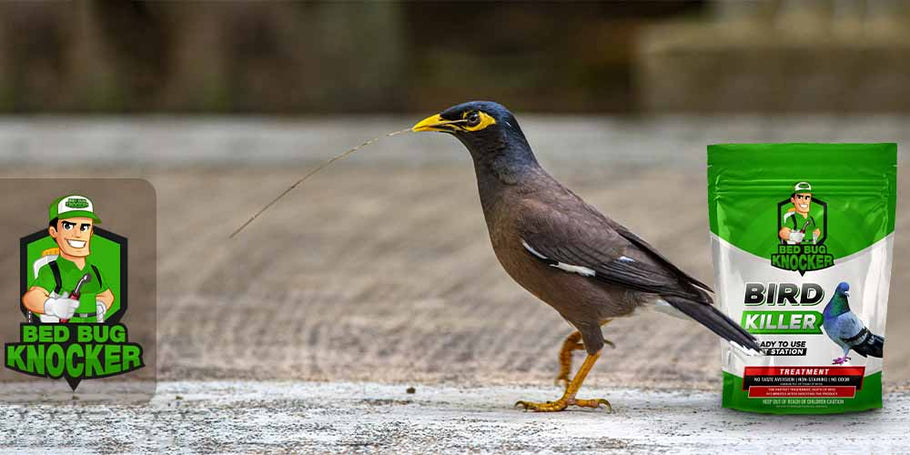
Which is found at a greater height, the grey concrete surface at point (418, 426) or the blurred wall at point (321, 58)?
the blurred wall at point (321, 58)

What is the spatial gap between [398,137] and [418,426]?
7.89 m

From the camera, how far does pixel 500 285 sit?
26.8ft

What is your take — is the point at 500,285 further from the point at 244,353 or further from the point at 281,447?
the point at 281,447

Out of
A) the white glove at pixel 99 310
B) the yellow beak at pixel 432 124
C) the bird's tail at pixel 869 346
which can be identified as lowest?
the bird's tail at pixel 869 346

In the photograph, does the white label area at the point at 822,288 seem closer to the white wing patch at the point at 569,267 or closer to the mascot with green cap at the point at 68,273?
the white wing patch at the point at 569,267

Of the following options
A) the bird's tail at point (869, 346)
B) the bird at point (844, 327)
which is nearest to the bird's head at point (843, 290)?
the bird at point (844, 327)

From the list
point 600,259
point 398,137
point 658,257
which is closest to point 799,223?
point 658,257

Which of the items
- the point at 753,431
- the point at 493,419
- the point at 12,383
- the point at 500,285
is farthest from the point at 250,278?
the point at 753,431

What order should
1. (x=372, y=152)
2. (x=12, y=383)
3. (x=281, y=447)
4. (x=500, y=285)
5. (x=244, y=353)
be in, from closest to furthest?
1. (x=281, y=447)
2. (x=12, y=383)
3. (x=244, y=353)
4. (x=500, y=285)
5. (x=372, y=152)

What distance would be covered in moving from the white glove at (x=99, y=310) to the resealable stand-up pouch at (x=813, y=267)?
77.2 inches

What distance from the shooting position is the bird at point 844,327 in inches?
167

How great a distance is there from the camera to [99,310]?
457cm

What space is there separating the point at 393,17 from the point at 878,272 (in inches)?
405

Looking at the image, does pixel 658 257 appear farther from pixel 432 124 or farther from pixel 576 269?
pixel 432 124
